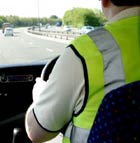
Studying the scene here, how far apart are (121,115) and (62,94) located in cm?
22

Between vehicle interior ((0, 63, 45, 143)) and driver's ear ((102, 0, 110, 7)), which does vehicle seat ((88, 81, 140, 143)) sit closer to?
driver's ear ((102, 0, 110, 7))

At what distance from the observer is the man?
1.40 meters

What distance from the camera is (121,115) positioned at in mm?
1358

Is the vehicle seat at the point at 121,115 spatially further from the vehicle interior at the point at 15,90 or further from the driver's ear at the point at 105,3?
the vehicle interior at the point at 15,90

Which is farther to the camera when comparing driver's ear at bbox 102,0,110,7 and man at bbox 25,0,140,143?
driver's ear at bbox 102,0,110,7

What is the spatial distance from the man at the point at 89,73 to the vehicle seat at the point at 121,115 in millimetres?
47

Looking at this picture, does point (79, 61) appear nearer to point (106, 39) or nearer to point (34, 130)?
point (106, 39)

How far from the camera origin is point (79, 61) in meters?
1.39

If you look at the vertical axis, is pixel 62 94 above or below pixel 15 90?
above

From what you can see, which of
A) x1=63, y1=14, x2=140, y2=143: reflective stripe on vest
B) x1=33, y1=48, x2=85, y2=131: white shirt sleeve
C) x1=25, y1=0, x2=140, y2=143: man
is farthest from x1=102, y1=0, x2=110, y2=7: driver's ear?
x1=33, y1=48, x2=85, y2=131: white shirt sleeve

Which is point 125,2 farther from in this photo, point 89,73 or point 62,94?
point 62,94

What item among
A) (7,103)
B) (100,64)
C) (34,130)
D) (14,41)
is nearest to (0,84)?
(7,103)

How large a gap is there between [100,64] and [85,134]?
26 cm

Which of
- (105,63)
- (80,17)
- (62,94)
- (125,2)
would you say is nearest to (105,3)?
(125,2)
